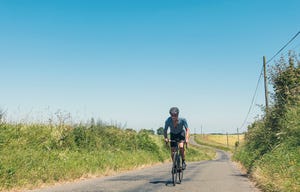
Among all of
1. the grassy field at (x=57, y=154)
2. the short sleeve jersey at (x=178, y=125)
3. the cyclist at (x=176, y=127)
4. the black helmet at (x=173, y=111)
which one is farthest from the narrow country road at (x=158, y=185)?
the black helmet at (x=173, y=111)

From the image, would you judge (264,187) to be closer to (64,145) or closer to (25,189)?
(25,189)

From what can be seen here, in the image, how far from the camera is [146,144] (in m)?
32.4

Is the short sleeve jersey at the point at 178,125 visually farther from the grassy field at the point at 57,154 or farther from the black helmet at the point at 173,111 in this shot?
the grassy field at the point at 57,154

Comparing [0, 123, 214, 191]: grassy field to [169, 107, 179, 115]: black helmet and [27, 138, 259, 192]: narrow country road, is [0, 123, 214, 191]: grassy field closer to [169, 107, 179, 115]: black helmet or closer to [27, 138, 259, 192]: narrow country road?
[27, 138, 259, 192]: narrow country road

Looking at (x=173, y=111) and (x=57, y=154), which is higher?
(x=173, y=111)

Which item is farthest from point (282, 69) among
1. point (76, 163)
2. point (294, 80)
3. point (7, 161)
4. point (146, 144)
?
point (146, 144)

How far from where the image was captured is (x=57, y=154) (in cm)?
1457

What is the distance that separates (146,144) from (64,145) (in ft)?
52.0

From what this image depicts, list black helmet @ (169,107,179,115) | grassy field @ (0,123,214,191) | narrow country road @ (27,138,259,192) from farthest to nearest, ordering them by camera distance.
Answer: grassy field @ (0,123,214,191) < black helmet @ (169,107,179,115) < narrow country road @ (27,138,259,192)

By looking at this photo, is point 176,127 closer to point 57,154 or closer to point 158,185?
point 158,185

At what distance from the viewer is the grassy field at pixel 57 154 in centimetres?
1093

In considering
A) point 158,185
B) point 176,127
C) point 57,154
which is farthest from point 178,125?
point 57,154

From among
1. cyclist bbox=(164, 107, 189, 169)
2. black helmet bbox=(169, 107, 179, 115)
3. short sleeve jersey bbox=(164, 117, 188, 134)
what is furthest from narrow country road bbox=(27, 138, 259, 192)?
black helmet bbox=(169, 107, 179, 115)

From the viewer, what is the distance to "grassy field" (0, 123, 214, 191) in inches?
430
